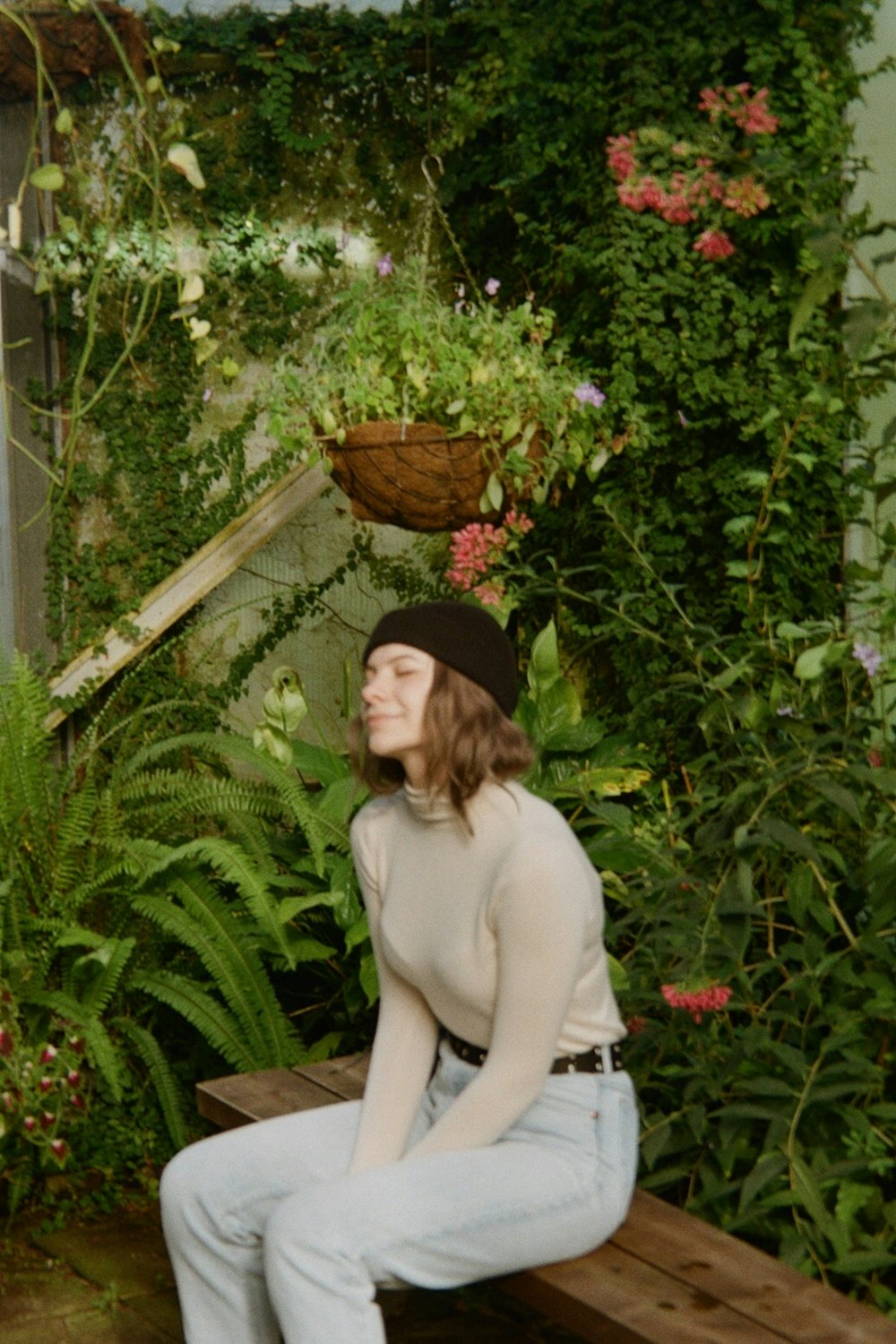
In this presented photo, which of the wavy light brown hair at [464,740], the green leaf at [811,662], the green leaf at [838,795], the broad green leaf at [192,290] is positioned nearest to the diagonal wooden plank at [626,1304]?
the wavy light brown hair at [464,740]

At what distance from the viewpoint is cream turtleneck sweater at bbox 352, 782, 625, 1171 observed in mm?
2244

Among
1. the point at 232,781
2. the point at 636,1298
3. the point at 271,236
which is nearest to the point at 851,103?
the point at 271,236

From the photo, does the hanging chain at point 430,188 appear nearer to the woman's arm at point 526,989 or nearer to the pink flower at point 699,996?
the pink flower at point 699,996

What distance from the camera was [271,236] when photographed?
4.86 metres

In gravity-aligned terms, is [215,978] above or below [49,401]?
below

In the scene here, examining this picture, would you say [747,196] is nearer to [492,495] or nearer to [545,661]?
[492,495]

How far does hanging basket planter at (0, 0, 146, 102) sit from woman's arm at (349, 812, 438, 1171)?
3.10 metres

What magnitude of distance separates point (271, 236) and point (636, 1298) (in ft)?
11.6

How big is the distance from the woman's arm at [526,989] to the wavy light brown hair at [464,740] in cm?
17

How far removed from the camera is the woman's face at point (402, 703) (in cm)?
239

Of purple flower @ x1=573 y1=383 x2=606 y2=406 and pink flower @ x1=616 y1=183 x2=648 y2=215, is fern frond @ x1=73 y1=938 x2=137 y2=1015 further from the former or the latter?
pink flower @ x1=616 y1=183 x2=648 y2=215

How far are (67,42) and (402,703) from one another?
3110 mm

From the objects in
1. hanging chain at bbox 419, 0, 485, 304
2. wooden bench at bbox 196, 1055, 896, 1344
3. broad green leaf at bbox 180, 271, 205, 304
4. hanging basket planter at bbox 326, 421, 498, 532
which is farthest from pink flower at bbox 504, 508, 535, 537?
wooden bench at bbox 196, 1055, 896, 1344

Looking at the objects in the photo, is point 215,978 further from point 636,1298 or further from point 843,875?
point 636,1298
